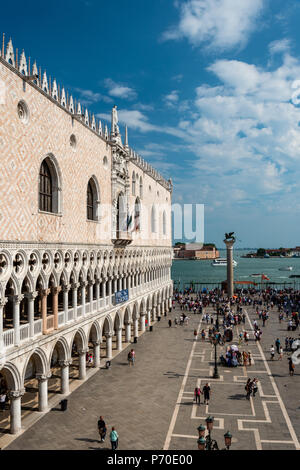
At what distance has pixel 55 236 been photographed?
15445 millimetres

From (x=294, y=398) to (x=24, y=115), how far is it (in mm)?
14556

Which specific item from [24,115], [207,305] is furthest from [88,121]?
[207,305]

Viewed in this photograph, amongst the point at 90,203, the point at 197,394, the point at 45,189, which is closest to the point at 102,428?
the point at 197,394

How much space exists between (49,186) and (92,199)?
483cm

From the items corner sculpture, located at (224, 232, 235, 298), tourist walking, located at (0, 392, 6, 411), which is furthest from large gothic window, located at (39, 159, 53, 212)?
corner sculpture, located at (224, 232, 235, 298)

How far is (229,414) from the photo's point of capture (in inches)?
553

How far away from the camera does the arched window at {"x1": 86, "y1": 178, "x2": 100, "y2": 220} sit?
2011 centimetres

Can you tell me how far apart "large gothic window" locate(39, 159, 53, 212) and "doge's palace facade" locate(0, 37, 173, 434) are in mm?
40


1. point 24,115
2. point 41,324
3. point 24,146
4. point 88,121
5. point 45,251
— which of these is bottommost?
point 41,324

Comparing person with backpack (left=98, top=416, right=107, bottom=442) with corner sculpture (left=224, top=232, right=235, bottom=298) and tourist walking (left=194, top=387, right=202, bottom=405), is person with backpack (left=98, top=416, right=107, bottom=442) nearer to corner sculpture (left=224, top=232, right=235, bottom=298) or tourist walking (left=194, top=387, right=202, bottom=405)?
tourist walking (left=194, top=387, right=202, bottom=405)

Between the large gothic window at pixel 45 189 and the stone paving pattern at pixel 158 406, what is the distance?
7.63 meters

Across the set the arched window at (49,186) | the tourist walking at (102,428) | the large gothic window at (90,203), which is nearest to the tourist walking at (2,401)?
the tourist walking at (102,428)

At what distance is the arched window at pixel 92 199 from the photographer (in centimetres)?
2011
